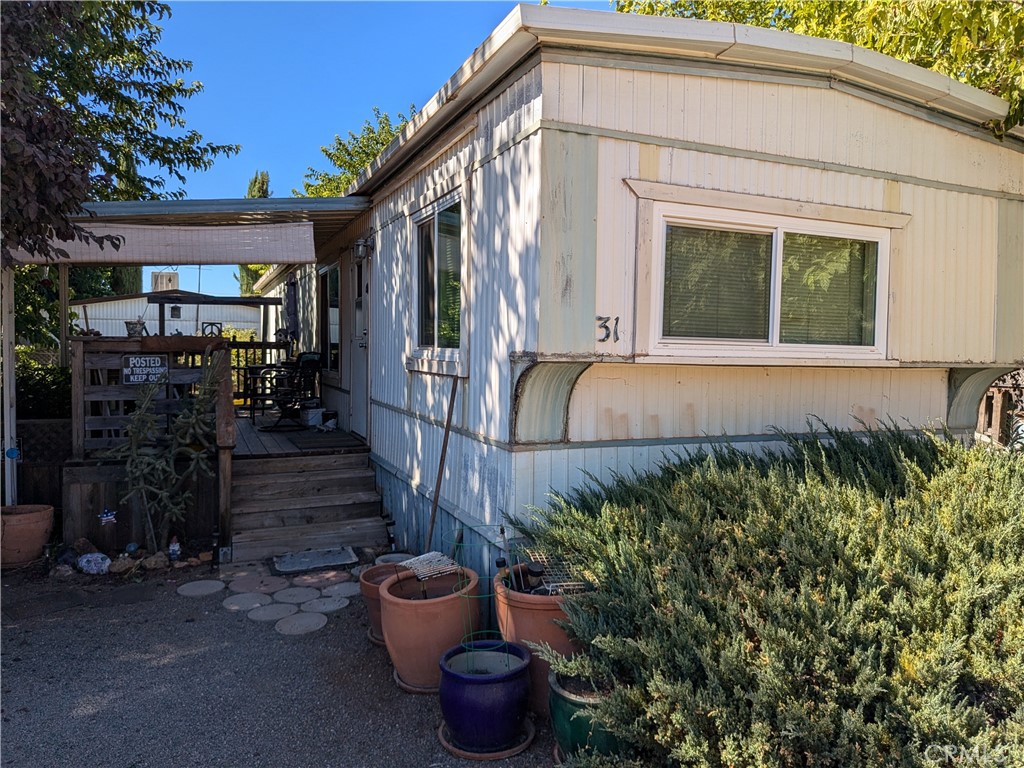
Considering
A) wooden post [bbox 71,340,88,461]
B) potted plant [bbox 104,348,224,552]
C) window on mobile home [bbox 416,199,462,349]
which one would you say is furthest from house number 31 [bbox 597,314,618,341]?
wooden post [bbox 71,340,88,461]

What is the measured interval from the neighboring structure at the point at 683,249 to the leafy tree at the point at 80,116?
226 cm

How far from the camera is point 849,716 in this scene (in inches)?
90.9

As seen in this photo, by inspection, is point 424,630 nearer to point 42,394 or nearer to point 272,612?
point 272,612

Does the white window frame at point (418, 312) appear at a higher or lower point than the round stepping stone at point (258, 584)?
higher

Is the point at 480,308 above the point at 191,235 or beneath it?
beneath

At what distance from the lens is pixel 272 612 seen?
4.84 m

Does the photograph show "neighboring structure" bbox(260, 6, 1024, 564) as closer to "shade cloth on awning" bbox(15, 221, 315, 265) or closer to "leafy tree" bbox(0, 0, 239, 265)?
"shade cloth on awning" bbox(15, 221, 315, 265)

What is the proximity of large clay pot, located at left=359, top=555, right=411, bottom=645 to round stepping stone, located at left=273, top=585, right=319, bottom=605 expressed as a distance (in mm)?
799

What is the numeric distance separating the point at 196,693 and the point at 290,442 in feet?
13.3

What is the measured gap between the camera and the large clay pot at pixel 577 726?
271 cm

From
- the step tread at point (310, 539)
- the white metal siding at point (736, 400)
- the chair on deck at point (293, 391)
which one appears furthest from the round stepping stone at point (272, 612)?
the chair on deck at point (293, 391)

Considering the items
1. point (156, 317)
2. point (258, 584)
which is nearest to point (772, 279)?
point (258, 584)

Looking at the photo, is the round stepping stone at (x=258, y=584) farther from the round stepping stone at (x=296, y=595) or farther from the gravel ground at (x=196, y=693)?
the gravel ground at (x=196, y=693)

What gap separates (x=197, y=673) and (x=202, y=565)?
1995 millimetres
